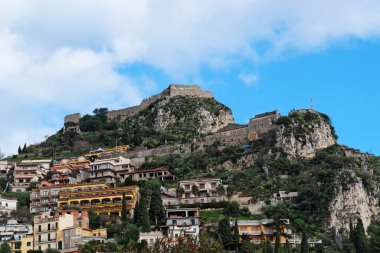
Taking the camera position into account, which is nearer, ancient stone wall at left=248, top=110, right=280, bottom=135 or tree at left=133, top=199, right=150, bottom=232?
tree at left=133, top=199, right=150, bottom=232

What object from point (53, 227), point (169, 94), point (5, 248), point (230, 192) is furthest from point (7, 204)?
point (169, 94)

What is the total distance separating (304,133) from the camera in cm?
11175

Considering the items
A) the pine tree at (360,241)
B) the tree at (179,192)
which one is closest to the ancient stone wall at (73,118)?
the tree at (179,192)

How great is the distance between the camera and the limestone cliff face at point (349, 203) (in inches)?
3585

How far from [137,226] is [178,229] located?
4.52 m

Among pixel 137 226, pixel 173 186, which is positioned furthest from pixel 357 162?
pixel 137 226

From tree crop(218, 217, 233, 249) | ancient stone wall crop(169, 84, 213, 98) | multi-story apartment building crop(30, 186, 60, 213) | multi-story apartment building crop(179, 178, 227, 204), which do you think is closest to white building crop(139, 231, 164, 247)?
tree crop(218, 217, 233, 249)

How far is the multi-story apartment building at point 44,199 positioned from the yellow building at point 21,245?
44.8 feet

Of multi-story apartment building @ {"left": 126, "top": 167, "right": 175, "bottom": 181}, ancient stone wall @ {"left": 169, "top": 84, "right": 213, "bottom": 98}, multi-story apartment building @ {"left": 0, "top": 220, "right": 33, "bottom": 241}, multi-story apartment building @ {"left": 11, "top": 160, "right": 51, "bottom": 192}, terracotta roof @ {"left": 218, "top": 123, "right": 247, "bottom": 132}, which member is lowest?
multi-story apartment building @ {"left": 0, "top": 220, "right": 33, "bottom": 241}

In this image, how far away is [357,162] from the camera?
10488 cm

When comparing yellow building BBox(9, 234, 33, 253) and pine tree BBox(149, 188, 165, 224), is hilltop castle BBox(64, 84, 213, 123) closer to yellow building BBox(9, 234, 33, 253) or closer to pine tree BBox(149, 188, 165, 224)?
pine tree BBox(149, 188, 165, 224)

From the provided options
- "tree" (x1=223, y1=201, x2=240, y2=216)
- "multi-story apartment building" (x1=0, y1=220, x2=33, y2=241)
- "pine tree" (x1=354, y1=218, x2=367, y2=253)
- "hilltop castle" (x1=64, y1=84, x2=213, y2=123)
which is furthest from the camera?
"hilltop castle" (x1=64, y1=84, x2=213, y2=123)

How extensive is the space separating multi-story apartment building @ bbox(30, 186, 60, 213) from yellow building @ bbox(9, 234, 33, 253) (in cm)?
1366

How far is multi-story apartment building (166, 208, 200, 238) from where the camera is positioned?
284 ft
